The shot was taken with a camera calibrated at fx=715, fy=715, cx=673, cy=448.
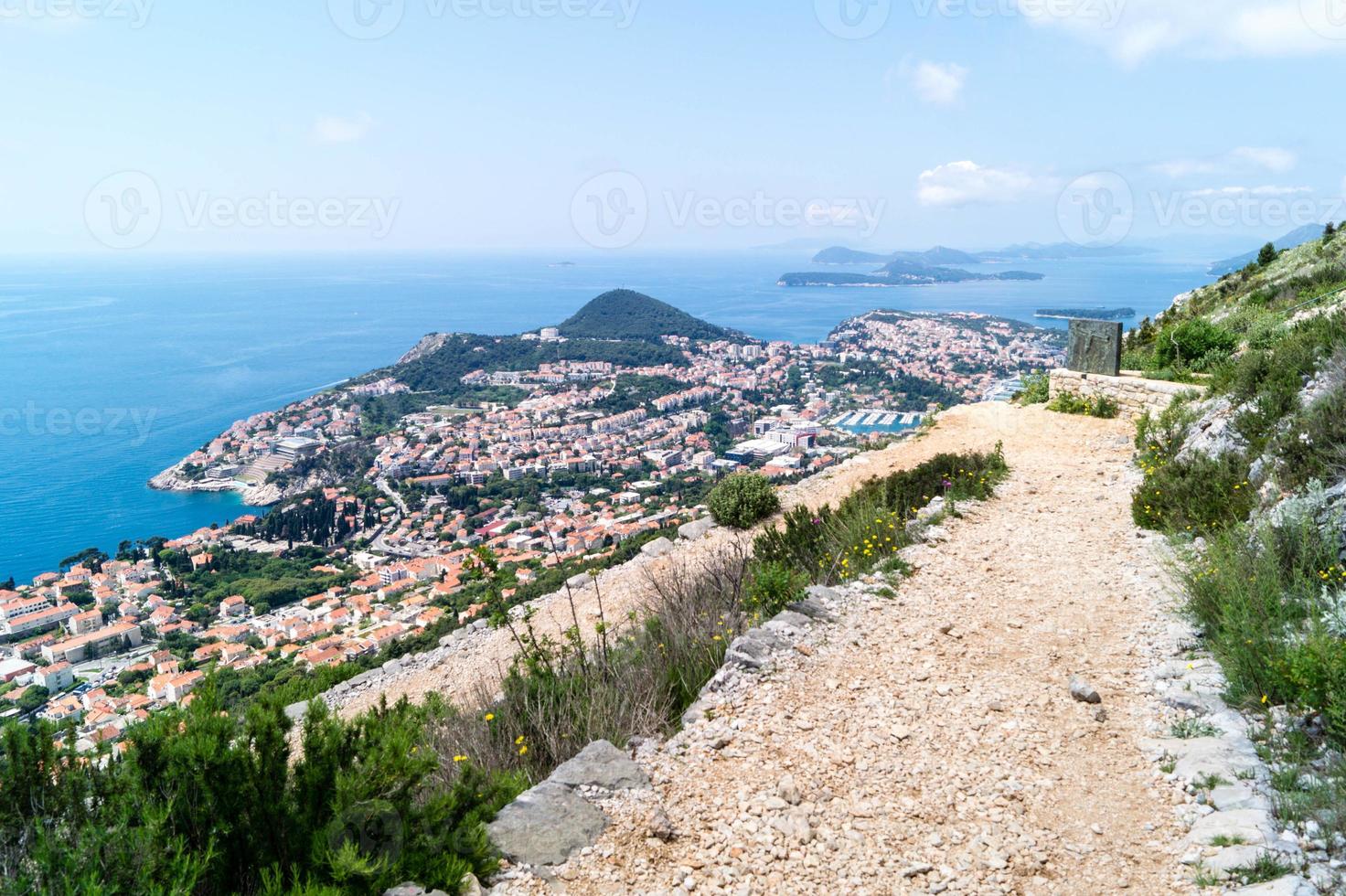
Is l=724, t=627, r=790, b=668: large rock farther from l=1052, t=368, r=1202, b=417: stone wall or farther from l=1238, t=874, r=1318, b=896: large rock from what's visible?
l=1052, t=368, r=1202, b=417: stone wall

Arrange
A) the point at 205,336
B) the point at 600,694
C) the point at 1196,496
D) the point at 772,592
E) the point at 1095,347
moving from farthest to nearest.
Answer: the point at 205,336, the point at 1095,347, the point at 1196,496, the point at 772,592, the point at 600,694

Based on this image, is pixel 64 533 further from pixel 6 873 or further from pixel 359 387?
pixel 6 873

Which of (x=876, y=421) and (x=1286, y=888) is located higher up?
(x=1286, y=888)

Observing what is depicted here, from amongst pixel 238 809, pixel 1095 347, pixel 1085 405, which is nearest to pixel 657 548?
pixel 1085 405

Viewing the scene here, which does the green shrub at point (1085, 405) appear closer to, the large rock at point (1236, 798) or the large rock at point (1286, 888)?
the large rock at point (1236, 798)

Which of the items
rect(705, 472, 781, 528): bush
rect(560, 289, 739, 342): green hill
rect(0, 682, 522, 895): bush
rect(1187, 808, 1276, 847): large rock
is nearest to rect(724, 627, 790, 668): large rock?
rect(0, 682, 522, 895): bush

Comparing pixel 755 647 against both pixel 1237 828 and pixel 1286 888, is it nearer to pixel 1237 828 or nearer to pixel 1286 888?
pixel 1237 828

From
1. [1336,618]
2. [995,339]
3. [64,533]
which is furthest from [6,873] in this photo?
[995,339]

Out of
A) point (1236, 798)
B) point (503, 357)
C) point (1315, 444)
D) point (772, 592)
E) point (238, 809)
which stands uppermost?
point (1315, 444)

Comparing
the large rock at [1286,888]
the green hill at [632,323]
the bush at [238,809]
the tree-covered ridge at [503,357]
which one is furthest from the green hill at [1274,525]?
the green hill at [632,323]
